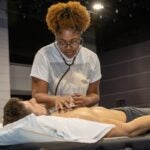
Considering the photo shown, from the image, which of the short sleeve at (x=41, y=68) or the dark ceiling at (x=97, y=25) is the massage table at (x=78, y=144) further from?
the dark ceiling at (x=97, y=25)

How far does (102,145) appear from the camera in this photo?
163 centimetres

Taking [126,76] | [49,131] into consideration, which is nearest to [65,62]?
[49,131]

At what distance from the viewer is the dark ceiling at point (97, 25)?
6.70 meters

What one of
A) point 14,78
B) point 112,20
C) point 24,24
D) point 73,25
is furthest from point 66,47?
point 112,20

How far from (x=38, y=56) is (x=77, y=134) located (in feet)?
2.47

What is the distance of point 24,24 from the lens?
703cm

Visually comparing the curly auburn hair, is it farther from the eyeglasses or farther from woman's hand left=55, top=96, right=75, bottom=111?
woman's hand left=55, top=96, right=75, bottom=111

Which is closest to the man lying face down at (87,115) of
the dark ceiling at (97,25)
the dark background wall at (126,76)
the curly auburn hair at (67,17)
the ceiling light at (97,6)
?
the curly auburn hair at (67,17)

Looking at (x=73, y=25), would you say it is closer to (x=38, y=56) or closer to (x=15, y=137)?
(x=38, y=56)

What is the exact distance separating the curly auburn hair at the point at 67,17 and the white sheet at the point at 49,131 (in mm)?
661

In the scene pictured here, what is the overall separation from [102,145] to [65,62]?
762 mm

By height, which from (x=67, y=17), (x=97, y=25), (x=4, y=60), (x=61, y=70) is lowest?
(x=61, y=70)

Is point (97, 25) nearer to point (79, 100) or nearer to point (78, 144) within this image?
point (79, 100)

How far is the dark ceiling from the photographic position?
22.0 feet
